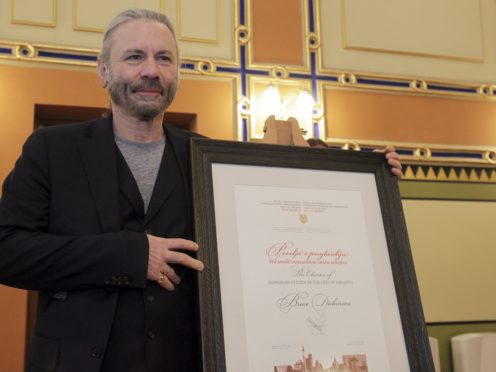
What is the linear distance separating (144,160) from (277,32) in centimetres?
305

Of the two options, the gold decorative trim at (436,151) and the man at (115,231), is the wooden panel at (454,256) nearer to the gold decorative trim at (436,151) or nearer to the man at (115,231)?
the gold decorative trim at (436,151)

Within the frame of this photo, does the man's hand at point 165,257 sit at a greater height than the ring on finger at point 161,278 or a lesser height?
greater

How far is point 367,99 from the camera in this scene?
4516mm

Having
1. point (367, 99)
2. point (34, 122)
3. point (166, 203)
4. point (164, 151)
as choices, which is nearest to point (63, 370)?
point (166, 203)

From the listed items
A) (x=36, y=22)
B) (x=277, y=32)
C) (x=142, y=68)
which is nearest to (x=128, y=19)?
(x=142, y=68)

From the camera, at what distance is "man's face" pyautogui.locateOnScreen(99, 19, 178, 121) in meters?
1.59

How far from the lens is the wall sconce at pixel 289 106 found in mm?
4156

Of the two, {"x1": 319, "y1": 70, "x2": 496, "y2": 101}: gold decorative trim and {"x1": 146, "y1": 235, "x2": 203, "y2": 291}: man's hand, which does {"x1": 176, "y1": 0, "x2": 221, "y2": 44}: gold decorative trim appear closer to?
{"x1": 319, "y1": 70, "x2": 496, "y2": 101}: gold decorative trim

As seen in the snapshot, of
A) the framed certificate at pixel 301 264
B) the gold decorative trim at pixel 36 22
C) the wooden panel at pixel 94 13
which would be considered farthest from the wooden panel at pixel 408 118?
the framed certificate at pixel 301 264

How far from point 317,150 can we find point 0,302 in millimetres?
2594

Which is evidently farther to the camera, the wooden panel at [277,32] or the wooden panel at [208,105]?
the wooden panel at [277,32]

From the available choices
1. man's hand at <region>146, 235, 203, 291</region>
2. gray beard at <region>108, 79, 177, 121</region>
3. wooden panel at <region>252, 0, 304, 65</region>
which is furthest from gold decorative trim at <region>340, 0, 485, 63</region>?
man's hand at <region>146, 235, 203, 291</region>

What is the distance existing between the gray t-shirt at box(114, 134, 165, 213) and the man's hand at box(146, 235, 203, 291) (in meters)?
0.18

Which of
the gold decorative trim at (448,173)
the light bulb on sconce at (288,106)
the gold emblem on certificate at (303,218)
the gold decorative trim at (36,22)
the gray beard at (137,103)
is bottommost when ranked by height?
the gold emblem on certificate at (303,218)
